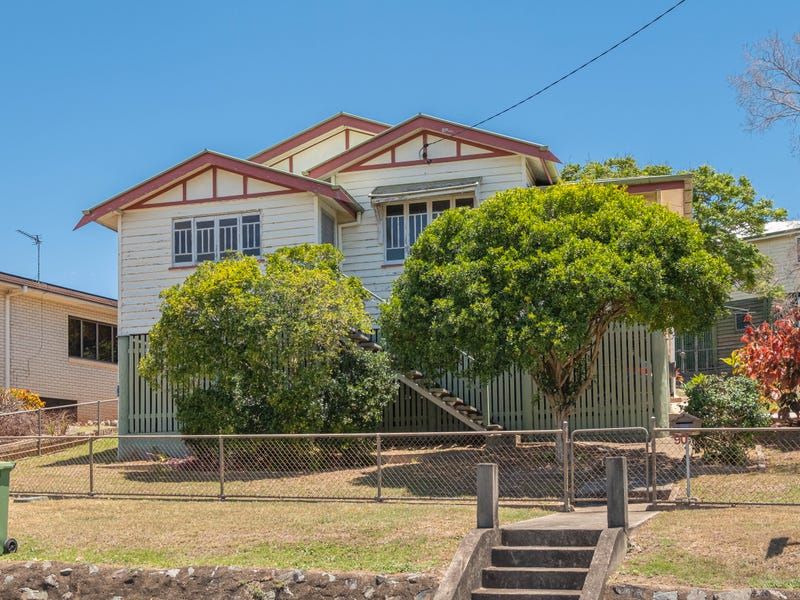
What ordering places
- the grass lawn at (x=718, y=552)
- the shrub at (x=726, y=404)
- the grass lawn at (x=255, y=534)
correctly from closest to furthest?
the grass lawn at (x=718, y=552), the grass lawn at (x=255, y=534), the shrub at (x=726, y=404)

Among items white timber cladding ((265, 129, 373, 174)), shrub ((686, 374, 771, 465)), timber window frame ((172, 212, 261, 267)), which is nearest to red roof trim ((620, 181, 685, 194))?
shrub ((686, 374, 771, 465))

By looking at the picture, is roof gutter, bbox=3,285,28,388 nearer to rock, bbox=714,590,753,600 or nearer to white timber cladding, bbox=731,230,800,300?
white timber cladding, bbox=731,230,800,300

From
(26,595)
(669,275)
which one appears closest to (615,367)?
(669,275)

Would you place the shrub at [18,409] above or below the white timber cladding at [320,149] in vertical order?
below

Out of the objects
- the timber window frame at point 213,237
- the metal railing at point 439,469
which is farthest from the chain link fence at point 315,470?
the timber window frame at point 213,237

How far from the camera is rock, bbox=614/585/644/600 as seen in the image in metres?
10.2

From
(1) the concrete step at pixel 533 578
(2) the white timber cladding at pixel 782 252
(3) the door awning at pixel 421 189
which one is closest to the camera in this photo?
(1) the concrete step at pixel 533 578

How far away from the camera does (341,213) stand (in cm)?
2522

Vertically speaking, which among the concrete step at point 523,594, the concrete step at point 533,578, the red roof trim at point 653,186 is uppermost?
the red roof trim at point 653,186

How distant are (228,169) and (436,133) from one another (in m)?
4.95

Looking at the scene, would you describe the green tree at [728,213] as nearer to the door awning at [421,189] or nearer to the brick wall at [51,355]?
the door awning at [421,189]

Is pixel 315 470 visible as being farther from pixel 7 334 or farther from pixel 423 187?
pixel 7 334

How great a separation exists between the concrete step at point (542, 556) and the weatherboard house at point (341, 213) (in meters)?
11.6

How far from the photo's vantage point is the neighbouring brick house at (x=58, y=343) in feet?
97.5
